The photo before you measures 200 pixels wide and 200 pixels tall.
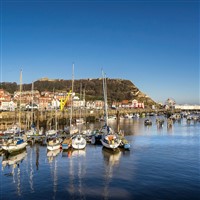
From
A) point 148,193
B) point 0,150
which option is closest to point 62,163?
point 0,150

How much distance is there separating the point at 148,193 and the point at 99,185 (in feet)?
15.3

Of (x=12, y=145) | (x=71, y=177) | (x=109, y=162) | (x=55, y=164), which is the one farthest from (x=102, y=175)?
(x=12, y=145)

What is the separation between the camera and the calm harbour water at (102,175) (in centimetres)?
2534

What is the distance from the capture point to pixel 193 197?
24.9m

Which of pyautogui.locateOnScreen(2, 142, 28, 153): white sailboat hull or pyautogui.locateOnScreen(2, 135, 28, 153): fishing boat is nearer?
pyautogui.locateOnScreen(2, 142, 28, 153): white sailboat hull

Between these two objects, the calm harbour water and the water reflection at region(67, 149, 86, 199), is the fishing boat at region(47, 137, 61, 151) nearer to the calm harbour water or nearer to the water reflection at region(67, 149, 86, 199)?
the calm harbour water

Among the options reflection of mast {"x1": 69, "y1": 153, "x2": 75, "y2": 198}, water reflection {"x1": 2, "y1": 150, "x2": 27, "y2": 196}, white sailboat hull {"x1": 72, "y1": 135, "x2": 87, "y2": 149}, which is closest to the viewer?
reflection of mast {"x1": 69, "y1": 153, "x2": 75, "y2": 198}

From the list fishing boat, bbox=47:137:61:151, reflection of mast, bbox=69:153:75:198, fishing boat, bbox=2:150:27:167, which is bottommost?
reflection of mast, bbox=69:153:75:198

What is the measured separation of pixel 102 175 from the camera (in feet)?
102

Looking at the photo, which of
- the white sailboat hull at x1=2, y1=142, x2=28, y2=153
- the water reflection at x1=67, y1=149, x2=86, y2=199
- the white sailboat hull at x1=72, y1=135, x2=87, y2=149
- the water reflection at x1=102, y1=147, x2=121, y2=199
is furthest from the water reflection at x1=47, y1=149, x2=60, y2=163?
the water reflection at x1=102, y1=147, x2=121, y2=199

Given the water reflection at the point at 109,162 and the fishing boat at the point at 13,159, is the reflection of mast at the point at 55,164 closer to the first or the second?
the fishing boat at the point at 13,159

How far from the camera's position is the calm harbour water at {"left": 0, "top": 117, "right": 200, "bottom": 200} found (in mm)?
25344

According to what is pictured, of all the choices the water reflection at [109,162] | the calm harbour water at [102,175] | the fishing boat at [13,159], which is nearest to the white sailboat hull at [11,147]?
the fishing boat at [13,159]

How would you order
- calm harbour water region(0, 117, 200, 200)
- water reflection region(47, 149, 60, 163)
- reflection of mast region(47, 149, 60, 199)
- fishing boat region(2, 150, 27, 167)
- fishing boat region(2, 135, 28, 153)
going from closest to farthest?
calm harbour water region(0, 117, 200, 200), reflection of mast region(47, 149, 60, 199), fishing boat region(2, 150, 27, 167), water reflection region(47, 149, 60, 163), fishing boat region(2, 135, 28, 153)
